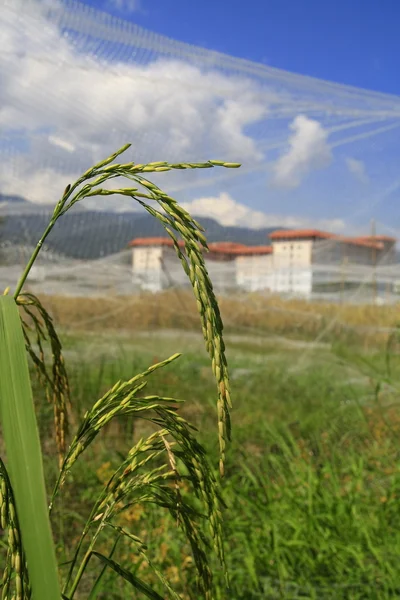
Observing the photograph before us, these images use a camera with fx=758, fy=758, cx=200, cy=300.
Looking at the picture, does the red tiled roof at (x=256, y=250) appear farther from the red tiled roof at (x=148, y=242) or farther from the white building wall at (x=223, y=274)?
the red tiled roof at (x=148, y=242)

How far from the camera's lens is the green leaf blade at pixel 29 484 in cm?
35

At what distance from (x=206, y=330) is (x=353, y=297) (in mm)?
3469

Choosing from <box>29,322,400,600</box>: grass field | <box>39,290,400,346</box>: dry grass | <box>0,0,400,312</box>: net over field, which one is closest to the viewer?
<box>29,322,400,600</box>: grass field

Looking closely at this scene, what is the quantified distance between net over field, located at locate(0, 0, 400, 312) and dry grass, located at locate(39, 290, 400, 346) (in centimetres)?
6

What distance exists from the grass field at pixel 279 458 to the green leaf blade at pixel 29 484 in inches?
37.9

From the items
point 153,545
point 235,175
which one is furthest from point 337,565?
point 235,175

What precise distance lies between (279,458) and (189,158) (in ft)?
5.44

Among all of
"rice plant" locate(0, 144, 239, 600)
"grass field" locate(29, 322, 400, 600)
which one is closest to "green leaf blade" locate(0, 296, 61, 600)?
"rice plant" locate(0, 144, 239, 600)

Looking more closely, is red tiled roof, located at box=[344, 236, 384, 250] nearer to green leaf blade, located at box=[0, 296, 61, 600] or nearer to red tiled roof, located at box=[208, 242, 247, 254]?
red tiled roof, located at box=[208, 242, 247, 254]

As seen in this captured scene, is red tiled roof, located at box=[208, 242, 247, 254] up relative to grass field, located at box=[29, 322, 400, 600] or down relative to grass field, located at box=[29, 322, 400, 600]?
up

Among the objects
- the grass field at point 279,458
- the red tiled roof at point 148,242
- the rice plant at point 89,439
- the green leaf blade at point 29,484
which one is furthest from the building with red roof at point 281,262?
the green leaf blade at point 29,484

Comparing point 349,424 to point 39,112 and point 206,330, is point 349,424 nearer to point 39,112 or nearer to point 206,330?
point 39,112

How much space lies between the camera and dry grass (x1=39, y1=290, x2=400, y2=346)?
3.51 metres

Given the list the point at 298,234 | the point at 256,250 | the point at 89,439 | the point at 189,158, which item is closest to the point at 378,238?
the point at 298,234
